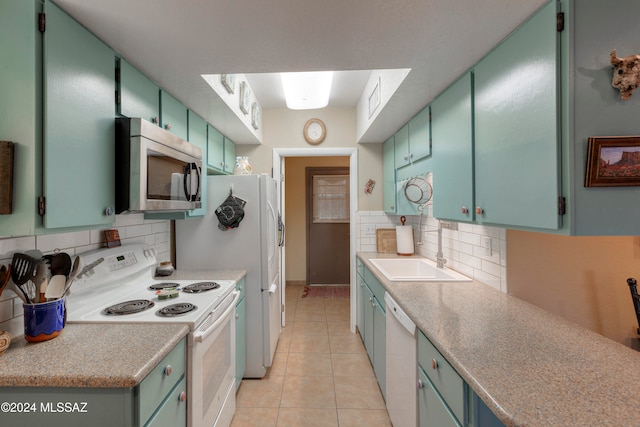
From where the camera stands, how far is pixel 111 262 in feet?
5.19

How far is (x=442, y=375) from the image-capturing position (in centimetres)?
105

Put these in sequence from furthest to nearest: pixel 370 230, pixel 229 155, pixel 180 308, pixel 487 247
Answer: pixel 370 230, pixel 229 155, pixel 487 247, pixel 180 308

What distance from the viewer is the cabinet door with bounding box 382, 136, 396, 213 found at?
2.83 m

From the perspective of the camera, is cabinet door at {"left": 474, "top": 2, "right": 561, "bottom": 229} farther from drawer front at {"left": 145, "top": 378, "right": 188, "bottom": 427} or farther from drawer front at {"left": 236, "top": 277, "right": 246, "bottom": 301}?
drawer front at {"left": 236, "top": 277, "right": 246, "bottom": 301}

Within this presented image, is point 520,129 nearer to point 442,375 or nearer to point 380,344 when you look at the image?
point 442,375

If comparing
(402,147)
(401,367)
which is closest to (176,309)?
(401,367)

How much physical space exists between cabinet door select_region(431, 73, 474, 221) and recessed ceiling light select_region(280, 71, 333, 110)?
3.14ft

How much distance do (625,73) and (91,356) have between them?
6.35ft

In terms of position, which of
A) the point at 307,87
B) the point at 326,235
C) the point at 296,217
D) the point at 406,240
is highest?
the point at 307,87

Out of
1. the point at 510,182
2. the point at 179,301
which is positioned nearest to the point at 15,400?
the point at 179,301

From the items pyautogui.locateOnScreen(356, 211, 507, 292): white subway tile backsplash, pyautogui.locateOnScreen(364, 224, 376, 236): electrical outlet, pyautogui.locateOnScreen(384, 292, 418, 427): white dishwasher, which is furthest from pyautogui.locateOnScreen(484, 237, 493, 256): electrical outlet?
pyautogui.locateOnScreen(364, 224, 376, 236): electrical outlet

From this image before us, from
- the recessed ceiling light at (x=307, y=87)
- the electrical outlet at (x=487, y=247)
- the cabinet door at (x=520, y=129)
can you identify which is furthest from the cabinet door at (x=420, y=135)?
the recessed ceiling light at (x=307, y=87)

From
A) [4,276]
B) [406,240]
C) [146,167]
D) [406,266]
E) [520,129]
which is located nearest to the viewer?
[4,276]

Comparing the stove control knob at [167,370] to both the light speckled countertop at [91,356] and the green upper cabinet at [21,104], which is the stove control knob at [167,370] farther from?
the green upper cabinet at [21,104]
